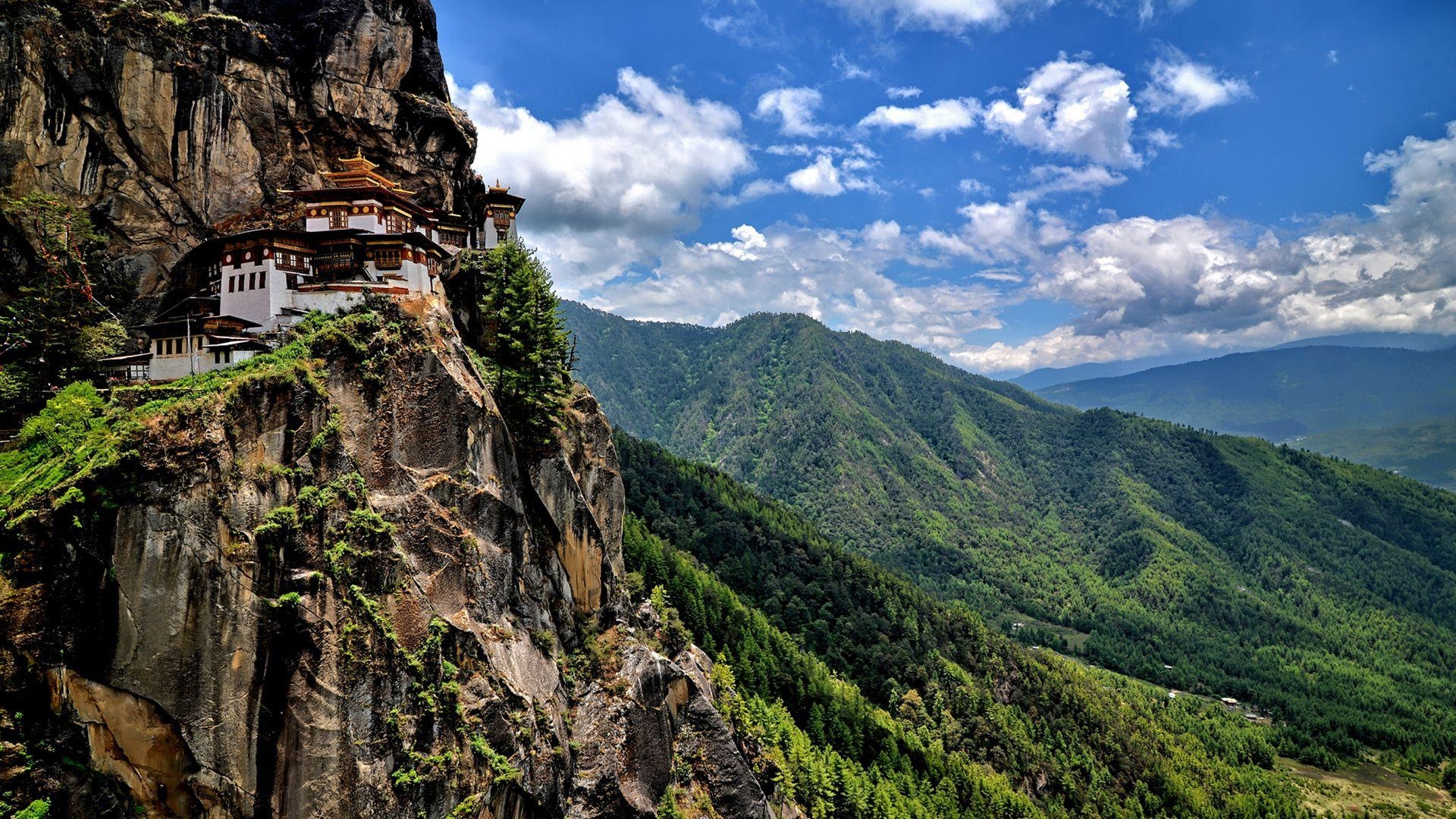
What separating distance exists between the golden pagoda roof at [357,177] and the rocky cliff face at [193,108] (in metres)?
2.20

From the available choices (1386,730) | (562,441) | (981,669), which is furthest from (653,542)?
(1386,730)

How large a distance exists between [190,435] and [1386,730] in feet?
756

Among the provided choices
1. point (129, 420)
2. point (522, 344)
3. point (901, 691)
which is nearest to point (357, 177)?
point (522, 344)

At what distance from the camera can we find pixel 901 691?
102938 millimetres

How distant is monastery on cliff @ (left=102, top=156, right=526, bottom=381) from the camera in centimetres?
3709

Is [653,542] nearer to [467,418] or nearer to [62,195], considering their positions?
[467,418]

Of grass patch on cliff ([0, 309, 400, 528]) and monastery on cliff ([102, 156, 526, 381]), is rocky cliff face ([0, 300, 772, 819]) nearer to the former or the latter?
grass patch on cliff ([0, 309, 400, 528])

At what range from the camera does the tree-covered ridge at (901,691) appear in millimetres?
81125

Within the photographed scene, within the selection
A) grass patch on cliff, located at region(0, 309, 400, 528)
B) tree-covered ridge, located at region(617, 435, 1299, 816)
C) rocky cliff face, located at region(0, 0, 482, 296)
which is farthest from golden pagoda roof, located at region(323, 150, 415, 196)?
tree-covered ridge, located at region(617, 435, 1299, 816)

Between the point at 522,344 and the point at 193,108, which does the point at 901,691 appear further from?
the point at 193,108

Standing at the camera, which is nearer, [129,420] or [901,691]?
[129,420]

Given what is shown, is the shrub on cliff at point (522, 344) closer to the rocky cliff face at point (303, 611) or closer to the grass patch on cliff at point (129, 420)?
the rocky cliff face at point (303, 611)

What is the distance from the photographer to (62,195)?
39688 millimetres

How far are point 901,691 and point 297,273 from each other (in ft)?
315
